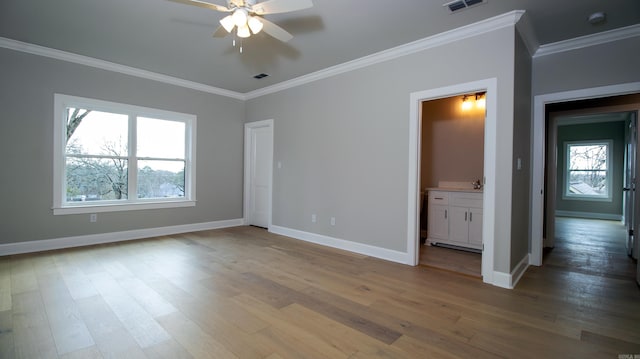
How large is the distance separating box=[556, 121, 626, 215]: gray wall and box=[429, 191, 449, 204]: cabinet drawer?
662cm

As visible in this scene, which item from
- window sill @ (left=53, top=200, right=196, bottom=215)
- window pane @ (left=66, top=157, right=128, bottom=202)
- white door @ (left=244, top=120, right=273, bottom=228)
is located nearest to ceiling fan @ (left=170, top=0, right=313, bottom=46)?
white door @ (left=244, top=120, right=273, bottom=228)

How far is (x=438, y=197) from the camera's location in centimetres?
463

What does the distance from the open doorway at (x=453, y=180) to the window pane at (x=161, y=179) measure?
431 centimetres

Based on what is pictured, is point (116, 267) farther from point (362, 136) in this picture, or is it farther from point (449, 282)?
point (449, 282)

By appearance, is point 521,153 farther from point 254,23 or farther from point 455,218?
point 254,23

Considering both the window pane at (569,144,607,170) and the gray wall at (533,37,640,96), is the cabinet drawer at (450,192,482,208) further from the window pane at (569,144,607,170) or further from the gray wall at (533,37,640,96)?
the window pane at (569,144,607,170)

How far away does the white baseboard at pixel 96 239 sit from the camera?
3825mm

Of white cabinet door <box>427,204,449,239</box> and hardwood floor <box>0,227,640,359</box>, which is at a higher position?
white cabinet door <box>427,204,449,239</box>

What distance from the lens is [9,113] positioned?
147 inches

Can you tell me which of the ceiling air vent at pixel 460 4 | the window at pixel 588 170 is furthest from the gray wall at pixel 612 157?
the ceiling air vent at pixel 460 4

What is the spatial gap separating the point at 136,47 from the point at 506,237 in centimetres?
491

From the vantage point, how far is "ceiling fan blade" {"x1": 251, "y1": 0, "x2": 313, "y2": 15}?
2311 mm

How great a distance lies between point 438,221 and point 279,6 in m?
3.76

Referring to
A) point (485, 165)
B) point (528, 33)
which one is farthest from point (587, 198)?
point (485, 165)
